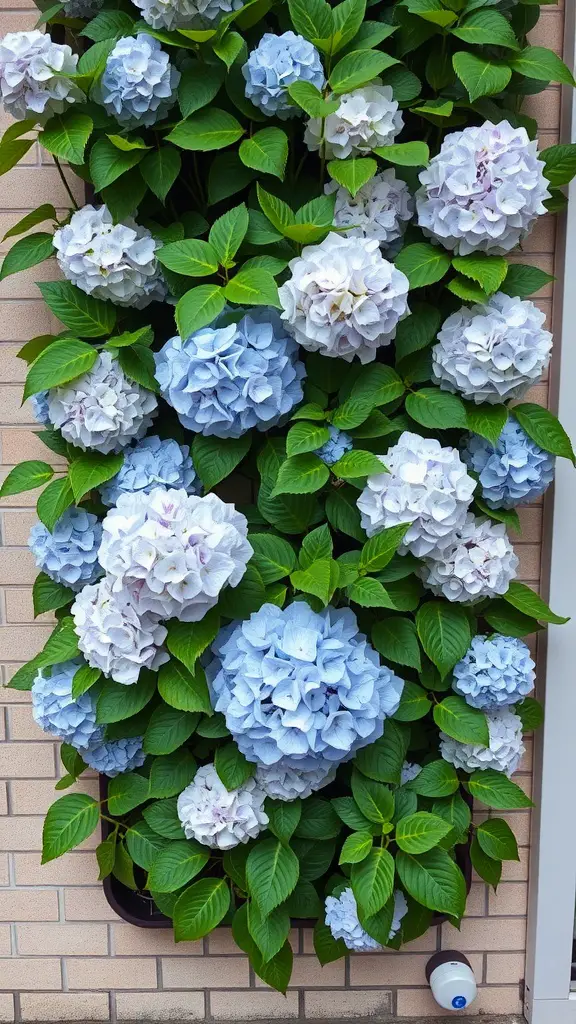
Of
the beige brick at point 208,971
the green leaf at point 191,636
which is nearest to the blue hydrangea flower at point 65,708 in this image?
the green leaf at point 191,636

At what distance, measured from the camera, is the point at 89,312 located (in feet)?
3.83

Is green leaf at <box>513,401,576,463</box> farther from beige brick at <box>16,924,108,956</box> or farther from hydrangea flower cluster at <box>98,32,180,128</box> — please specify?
beige brick at <box>16,924,108,956</box>

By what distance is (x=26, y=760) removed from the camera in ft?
4.66

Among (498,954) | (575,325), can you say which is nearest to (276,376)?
(575,325)

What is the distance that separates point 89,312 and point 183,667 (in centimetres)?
56

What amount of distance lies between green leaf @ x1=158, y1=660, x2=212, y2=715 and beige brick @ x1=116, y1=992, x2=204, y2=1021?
72 centimetres

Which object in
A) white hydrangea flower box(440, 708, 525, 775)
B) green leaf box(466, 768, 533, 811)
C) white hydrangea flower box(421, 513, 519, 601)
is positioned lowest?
green leaf box(466, 768, 533, 811)

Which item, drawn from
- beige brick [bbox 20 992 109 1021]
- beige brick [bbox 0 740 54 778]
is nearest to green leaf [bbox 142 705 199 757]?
beige brick [bbox 0 740 54 778]

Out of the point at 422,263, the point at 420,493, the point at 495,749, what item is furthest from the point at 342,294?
the point at 495,749

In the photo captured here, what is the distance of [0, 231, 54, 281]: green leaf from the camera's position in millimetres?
1199

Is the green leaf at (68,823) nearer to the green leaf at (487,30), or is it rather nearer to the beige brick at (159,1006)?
the beige brick at (159,1006)

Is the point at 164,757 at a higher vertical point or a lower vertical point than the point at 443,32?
lower

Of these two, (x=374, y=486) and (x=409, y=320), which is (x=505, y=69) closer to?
(x=409, y=320)

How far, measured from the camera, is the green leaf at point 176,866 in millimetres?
1243
